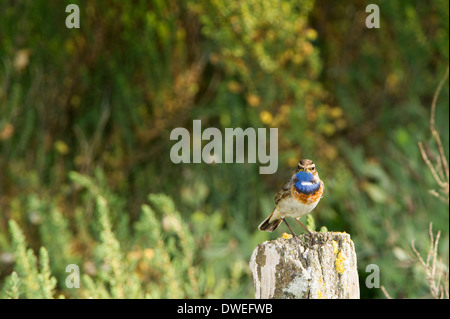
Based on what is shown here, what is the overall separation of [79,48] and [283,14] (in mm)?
1797

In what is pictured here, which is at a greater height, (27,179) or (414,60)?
(414,60)

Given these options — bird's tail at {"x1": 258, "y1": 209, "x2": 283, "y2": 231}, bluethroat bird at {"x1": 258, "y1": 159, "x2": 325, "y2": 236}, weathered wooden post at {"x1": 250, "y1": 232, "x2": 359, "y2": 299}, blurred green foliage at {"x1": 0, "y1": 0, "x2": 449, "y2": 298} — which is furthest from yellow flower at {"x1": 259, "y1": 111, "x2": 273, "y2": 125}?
weathered wooden post at {"x1": 250, "y1": 232, "x2": 359, "y2": 299}

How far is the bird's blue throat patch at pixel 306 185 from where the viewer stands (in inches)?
92.6

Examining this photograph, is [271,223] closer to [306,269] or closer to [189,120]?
[306,269]

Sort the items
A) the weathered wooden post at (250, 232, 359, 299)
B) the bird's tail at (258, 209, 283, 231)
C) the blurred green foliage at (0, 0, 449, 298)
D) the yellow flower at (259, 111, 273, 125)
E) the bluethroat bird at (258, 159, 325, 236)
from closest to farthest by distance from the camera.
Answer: the weathered wooden post at (250, 232, 359, 299), the bluethroat bird at (258, 159, 325, 236), the bird's tail at (258, 209, 283, 231), the blurred green foliage at (0, 0, 449, 298), the yellow flower at (259, 111, 273, 125)

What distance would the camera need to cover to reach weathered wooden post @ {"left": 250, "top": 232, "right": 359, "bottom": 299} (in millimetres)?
1949

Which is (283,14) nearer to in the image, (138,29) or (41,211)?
(138,29)

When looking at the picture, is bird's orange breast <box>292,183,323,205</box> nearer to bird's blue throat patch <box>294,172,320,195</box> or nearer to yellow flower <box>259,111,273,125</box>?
bird's blue throat patch <box>294,172,320,195</box>

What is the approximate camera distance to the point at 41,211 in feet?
16.8

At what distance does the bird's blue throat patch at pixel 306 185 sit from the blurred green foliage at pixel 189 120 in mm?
2502

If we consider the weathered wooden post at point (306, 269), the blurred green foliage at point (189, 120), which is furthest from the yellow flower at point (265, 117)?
the weathered wooden post at point (306, 269)

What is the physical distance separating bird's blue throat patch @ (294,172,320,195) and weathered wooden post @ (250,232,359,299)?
13.8 inches

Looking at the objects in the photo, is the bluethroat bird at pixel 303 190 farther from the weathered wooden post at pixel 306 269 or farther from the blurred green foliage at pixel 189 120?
the blurred green foliage at pixel 189 120
